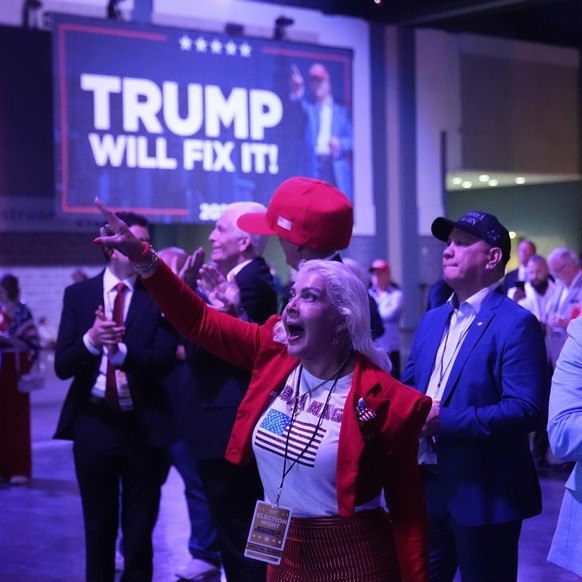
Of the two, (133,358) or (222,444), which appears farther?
(133,358)

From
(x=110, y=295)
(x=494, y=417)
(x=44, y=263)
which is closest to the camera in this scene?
(x=494, y=417)

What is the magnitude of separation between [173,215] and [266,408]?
1092cm

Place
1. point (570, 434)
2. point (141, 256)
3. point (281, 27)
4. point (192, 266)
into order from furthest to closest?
1. point (281, 27)
2. point (192, 266)
3. point (141, 256)
4. point (570, 434)

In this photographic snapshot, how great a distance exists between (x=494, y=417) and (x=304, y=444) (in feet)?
2.58

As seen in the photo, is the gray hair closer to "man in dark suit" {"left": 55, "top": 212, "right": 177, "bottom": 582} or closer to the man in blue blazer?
"man in dark suit" {"left": 55, "top": 212, "right": 177, "bottom": 582}

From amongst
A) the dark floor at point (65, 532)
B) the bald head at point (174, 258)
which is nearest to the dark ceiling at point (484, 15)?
the dark floor at point (65, 532)

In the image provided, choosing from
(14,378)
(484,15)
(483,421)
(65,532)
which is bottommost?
(65,532)

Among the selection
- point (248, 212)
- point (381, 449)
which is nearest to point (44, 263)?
point (248, 212)

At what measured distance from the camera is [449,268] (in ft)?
11.4

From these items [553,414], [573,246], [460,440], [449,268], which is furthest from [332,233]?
[573,246]

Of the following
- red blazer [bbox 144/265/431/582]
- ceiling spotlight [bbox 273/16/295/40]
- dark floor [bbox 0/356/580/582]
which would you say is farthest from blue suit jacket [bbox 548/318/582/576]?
ceiling spotlight [bbox 273/16/295/40]

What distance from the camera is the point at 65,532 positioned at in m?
6.41

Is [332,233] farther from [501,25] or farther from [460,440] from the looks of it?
[501,25]

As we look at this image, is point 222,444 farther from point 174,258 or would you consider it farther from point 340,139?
point 340,139
